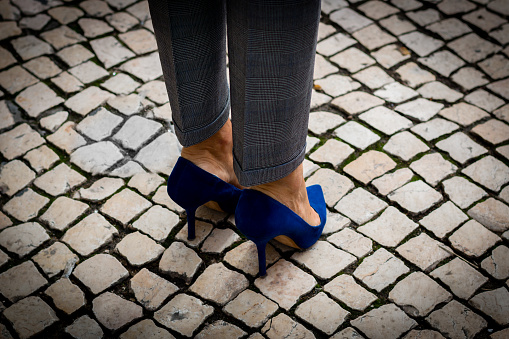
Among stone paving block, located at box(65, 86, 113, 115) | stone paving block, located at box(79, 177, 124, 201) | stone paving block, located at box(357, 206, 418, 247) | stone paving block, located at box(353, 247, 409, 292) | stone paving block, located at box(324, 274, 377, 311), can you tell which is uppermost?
stone paving block, located at box(65, 86, 113, 115)

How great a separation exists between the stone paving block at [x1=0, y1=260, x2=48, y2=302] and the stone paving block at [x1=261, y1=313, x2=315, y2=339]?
111 cm

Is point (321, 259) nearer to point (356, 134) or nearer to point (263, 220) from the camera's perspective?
point (263, 220)

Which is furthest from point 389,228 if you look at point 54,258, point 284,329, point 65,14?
point 65,14

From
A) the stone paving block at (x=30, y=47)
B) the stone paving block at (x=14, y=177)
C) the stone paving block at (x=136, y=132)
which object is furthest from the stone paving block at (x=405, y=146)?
the stone paving block at (x=30, y=47)

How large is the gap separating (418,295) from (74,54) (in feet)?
9.71

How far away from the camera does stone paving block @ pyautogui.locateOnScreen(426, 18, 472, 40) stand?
373 centimetres

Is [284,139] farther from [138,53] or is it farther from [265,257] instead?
[138,53]

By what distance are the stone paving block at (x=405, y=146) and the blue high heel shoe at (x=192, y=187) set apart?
1125 millimetres

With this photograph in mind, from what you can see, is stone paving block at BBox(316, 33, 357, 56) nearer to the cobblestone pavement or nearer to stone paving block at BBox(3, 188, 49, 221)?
the cobblestone pavement

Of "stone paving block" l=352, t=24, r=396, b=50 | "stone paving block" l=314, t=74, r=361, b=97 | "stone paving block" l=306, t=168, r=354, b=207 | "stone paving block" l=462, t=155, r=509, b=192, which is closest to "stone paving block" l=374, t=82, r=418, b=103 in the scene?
"stone paving block" l=314, t=74, r=361, b=97

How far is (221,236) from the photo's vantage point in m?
2.49

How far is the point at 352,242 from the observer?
2.45 metres

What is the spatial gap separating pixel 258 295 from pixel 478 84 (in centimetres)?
227

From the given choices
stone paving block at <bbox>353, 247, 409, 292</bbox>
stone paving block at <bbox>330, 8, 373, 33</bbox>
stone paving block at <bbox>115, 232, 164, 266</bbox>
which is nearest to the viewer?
stone paving block at <bbox>353, 247, 409, 292</bbox>
